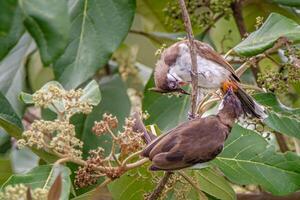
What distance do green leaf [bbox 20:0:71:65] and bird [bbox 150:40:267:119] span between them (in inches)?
28.5

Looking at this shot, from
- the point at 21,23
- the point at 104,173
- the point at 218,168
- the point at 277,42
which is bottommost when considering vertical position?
the point at 218,168

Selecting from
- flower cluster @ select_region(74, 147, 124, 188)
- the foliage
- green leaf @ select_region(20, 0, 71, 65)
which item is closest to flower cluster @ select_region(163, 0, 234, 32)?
the foliage

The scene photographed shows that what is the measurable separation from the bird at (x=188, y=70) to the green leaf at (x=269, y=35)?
3.1 inches

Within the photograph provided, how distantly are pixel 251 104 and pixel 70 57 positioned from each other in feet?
2.07

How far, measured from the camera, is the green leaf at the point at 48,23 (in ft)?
3.93

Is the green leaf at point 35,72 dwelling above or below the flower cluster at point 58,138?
below

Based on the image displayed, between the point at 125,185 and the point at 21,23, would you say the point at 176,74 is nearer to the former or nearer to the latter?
the point at 125,185

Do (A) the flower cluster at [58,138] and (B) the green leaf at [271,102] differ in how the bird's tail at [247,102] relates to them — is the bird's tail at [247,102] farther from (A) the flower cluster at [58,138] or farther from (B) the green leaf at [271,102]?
(A) the flower cluster at [58,138]

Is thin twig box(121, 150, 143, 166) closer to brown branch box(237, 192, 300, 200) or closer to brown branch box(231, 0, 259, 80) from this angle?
A: brown branch box(237, 192, 300, 200)

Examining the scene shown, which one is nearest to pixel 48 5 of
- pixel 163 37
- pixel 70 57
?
pixel 70 57

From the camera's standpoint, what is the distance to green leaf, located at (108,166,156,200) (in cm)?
187

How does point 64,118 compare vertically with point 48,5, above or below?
below

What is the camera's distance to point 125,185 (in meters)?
1.88

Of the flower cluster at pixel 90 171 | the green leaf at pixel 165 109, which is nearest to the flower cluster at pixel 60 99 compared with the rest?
the flower cluster at pixel 90 171
